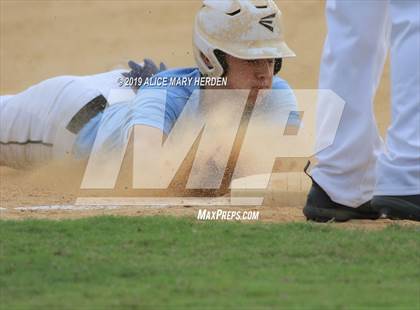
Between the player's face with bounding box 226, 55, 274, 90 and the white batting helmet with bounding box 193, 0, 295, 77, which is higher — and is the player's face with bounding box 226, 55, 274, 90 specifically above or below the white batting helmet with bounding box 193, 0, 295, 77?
below

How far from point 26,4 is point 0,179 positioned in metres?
7.24

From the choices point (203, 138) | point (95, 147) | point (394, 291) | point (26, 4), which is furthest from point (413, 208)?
point (26, 4)

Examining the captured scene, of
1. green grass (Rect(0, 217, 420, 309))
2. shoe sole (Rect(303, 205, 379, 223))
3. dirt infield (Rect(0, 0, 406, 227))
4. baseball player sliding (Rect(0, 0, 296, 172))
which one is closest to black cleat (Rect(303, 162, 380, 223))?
shoe sole (Rect(303, 205, 379, 223))

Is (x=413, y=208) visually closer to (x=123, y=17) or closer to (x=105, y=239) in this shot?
(x=105, y=239)

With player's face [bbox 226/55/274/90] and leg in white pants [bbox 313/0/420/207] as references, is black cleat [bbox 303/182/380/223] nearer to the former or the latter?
leg in white pants [bbox 313/0/420/207]

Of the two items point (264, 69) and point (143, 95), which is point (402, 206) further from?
point (143, 95)

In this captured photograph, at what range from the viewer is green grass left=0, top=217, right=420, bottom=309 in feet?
13.0

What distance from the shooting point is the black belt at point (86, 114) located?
8516 mm

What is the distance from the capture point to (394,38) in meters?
5.30

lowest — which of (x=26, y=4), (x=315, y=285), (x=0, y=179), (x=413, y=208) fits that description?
(x=26, y=4)

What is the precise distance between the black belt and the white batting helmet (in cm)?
106

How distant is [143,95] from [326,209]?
2.34 meters

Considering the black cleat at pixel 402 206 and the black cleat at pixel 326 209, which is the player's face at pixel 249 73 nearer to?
the black cleat at pixel 326 209

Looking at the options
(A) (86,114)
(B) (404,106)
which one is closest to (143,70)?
(A) (86,114)
